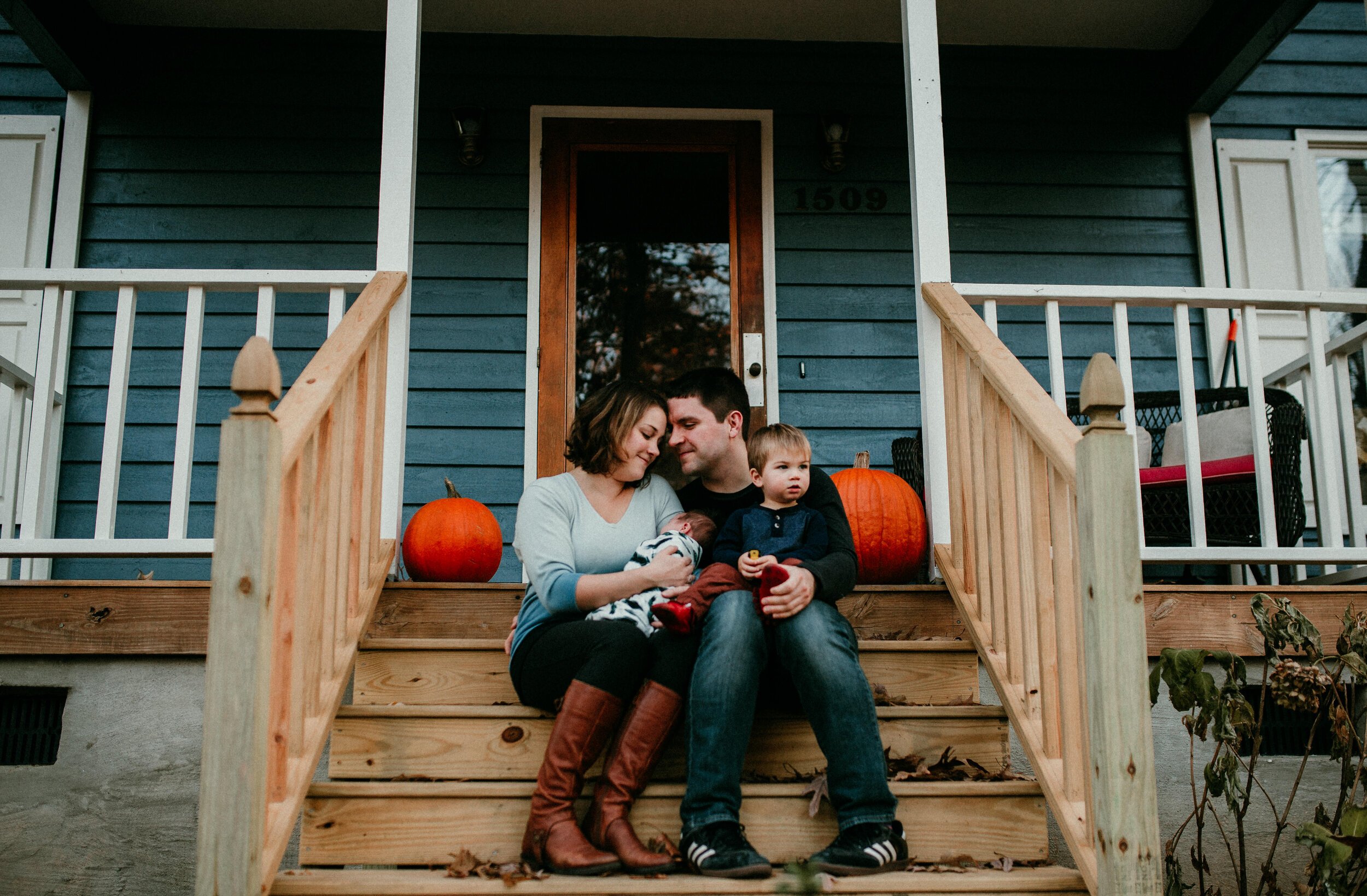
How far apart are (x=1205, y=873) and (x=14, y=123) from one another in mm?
5115

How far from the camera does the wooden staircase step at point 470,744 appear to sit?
2.36 metres

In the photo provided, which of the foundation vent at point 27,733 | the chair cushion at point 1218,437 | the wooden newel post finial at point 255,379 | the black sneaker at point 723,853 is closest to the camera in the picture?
the wooden newel post finial at point 255,379

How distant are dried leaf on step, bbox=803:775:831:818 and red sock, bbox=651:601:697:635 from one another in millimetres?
390

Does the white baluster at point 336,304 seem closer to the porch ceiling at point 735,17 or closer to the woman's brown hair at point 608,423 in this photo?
the woman's brown hair at point 608,423

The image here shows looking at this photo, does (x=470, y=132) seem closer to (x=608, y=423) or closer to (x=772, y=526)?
(x=608, y=423)

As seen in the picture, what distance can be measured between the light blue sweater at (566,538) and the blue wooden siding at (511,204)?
70.7 inches

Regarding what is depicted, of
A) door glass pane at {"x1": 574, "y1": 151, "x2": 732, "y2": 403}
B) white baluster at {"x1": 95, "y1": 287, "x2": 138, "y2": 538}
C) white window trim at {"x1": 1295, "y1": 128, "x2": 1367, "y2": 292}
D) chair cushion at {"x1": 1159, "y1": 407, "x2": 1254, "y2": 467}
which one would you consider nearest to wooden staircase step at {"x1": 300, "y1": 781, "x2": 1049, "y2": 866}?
white baluster at {"x1": 95, "y1": 287, "x2": 138, "y2": 538}

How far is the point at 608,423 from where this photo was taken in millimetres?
2562

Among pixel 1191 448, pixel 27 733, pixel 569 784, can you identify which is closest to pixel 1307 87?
pixel 1191 448

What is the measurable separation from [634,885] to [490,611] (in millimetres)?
1157

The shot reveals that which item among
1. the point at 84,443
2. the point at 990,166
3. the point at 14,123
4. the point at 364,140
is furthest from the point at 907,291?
the point at 14,123

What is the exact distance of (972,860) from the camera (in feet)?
6.99

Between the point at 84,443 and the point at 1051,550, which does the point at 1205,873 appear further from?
the point at 84,443

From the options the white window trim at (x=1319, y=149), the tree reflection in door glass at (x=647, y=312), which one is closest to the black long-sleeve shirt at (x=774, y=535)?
the tree reflection in door glass at (x=647, y=312)
